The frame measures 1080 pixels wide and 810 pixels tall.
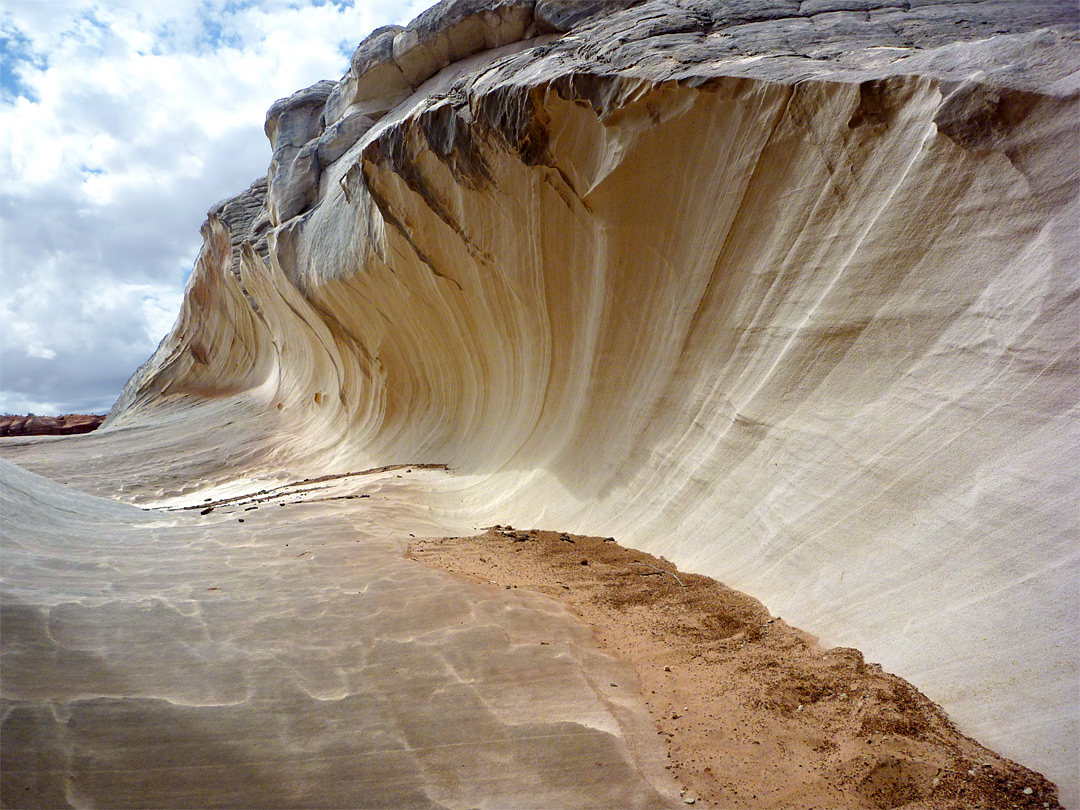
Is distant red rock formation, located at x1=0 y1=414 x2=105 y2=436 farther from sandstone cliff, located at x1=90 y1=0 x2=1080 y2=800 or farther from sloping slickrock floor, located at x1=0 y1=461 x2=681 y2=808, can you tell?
sloping slickrock floor, located at x1=0 y1=461 x2=681 y2=808

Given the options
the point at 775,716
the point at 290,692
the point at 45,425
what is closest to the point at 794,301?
the point at 775,716

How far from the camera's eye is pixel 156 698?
159cm

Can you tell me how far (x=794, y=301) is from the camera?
112 inches

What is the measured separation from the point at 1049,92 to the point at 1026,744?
195 cm

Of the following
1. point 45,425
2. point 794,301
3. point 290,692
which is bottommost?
point 290,692

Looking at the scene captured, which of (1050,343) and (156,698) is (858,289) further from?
(156,698)

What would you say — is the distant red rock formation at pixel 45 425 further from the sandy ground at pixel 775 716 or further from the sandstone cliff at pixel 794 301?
the sandy ground at pixel 775 716

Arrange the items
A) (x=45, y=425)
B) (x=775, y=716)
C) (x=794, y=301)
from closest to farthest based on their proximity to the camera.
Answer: (x=775, y=716), (x=794, y=301), (x=45, y=425)

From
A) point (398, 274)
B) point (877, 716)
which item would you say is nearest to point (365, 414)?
point (398, 274)

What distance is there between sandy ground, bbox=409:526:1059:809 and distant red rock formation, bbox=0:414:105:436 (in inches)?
646

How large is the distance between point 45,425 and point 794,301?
57.7 feet

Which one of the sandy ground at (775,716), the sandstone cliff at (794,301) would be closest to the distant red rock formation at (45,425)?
the sandstone cliff at (794,301)

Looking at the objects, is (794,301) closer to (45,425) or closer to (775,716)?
(775,716)

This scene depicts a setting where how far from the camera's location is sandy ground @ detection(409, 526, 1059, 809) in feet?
4.64
